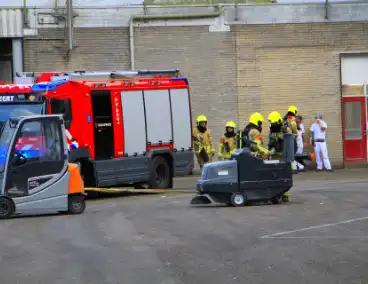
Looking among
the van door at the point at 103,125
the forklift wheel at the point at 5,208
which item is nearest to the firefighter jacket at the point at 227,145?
the van door at the point at 103,125

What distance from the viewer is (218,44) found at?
2869 centimetres

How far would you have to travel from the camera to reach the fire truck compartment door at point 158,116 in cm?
2117

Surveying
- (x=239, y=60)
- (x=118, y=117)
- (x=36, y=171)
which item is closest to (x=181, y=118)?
(x=118, y=117)

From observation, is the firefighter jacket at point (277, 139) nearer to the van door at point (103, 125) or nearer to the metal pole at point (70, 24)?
the van door at point (103, 125)

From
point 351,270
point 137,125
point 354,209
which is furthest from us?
point 137,125

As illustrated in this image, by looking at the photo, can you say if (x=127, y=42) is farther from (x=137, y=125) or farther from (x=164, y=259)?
(x=164, y=259)

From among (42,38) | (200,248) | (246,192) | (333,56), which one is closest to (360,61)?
(333,56)

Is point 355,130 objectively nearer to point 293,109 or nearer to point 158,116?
point 293,109

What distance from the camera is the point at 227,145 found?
20625mm

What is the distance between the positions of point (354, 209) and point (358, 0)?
50.8 ft

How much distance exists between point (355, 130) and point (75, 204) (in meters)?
15.9

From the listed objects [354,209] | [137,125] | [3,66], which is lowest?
[354,209]

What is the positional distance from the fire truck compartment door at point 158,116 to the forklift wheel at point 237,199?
5.10 meters

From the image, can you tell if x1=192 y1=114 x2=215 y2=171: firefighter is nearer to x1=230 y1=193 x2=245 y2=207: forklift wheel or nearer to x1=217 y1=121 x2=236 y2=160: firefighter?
x1=217 y1=121 x2=236 y2=160: firefighter
